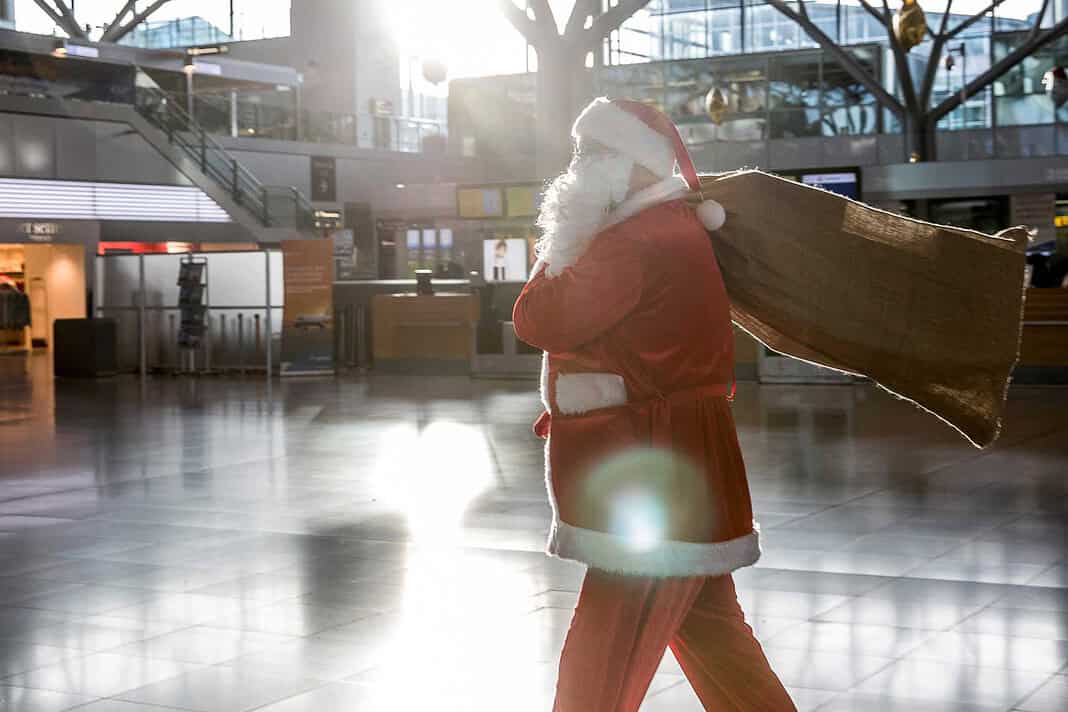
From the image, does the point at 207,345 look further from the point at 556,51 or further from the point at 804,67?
the point at 804,67

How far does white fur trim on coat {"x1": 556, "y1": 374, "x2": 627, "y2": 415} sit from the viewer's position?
317cm

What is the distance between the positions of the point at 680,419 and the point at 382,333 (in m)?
21.0

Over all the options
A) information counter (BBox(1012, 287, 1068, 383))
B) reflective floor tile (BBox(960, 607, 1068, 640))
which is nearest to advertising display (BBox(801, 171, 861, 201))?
information counter (BBox(1012, 287, 1068, 383))

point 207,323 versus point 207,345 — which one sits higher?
point 207,323

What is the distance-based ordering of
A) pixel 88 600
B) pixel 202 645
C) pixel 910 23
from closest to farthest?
1. pixel 202 645
2. pixel 88 600
3. pixel 910 23

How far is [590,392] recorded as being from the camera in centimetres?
318

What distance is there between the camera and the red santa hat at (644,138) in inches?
129

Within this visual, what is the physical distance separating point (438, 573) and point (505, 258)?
1087 inches

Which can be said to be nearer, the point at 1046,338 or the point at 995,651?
the point at 995,651

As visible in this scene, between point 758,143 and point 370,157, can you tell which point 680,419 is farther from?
point 370,157

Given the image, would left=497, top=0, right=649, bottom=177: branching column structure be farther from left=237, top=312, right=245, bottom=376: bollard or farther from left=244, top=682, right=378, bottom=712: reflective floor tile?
left=244, top=682, right=378, bottom=712: reflective floor tile

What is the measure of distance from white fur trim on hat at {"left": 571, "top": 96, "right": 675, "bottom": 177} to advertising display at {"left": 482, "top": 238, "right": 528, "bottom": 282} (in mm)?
29609

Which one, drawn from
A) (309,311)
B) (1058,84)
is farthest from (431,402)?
(1058,84)

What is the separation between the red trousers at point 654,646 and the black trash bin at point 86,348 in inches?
863
